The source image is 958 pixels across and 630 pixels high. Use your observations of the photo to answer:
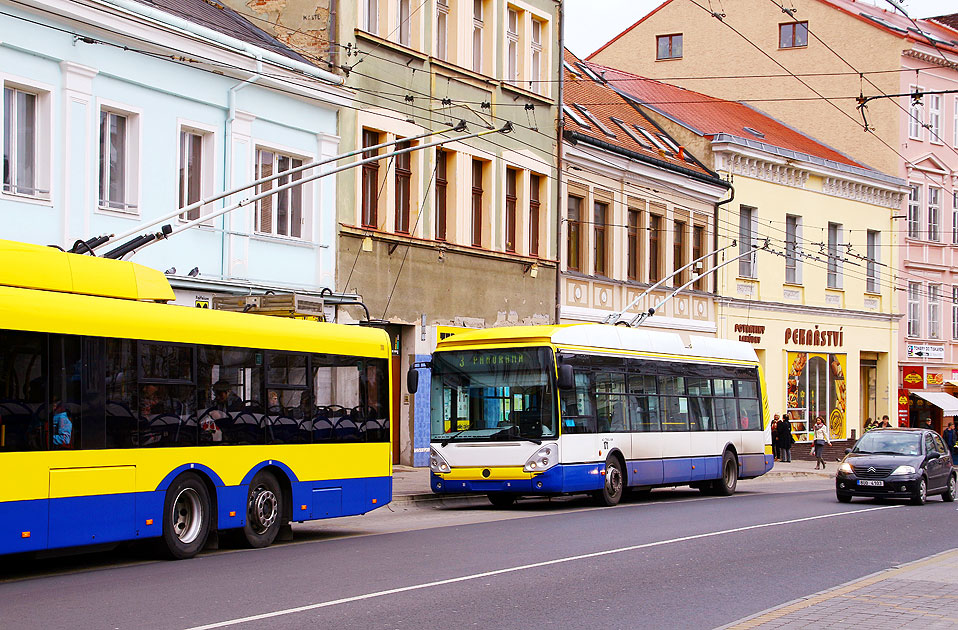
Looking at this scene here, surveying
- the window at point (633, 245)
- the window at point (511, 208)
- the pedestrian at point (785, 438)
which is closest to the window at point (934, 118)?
the pedestrian at point (785, 438)

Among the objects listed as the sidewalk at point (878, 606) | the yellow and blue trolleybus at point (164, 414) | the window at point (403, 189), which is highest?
the window at point (403, 189)

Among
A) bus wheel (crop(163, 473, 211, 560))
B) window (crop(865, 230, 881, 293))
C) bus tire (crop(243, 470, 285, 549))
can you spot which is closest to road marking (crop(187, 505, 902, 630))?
bus wheel (crop(163, 473, 211, 560))

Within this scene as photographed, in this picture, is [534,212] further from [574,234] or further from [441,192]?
[441,192]

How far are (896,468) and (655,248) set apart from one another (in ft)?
55.9

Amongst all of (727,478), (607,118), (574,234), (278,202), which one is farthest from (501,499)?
(607,118)

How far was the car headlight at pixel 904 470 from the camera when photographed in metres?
26.1

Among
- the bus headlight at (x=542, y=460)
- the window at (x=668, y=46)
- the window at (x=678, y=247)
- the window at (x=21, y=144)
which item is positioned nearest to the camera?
the window at (x=21, y=144)

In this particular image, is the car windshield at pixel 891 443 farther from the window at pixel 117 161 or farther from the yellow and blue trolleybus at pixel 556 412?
the window at pixel 117 161

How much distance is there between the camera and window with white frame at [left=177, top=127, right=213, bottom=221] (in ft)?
80.9

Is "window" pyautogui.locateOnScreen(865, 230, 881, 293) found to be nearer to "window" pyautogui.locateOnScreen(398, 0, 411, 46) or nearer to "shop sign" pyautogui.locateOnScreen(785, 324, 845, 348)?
"shop sign" pyautogui.locateOnScreen(785, 324, 845, 348)

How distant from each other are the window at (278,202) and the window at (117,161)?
3178 mm

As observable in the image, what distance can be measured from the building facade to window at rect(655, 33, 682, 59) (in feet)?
0.19

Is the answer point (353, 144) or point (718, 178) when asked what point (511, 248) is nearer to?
point (353, 144)

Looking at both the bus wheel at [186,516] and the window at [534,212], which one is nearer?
the bus wheel at [186,516]
